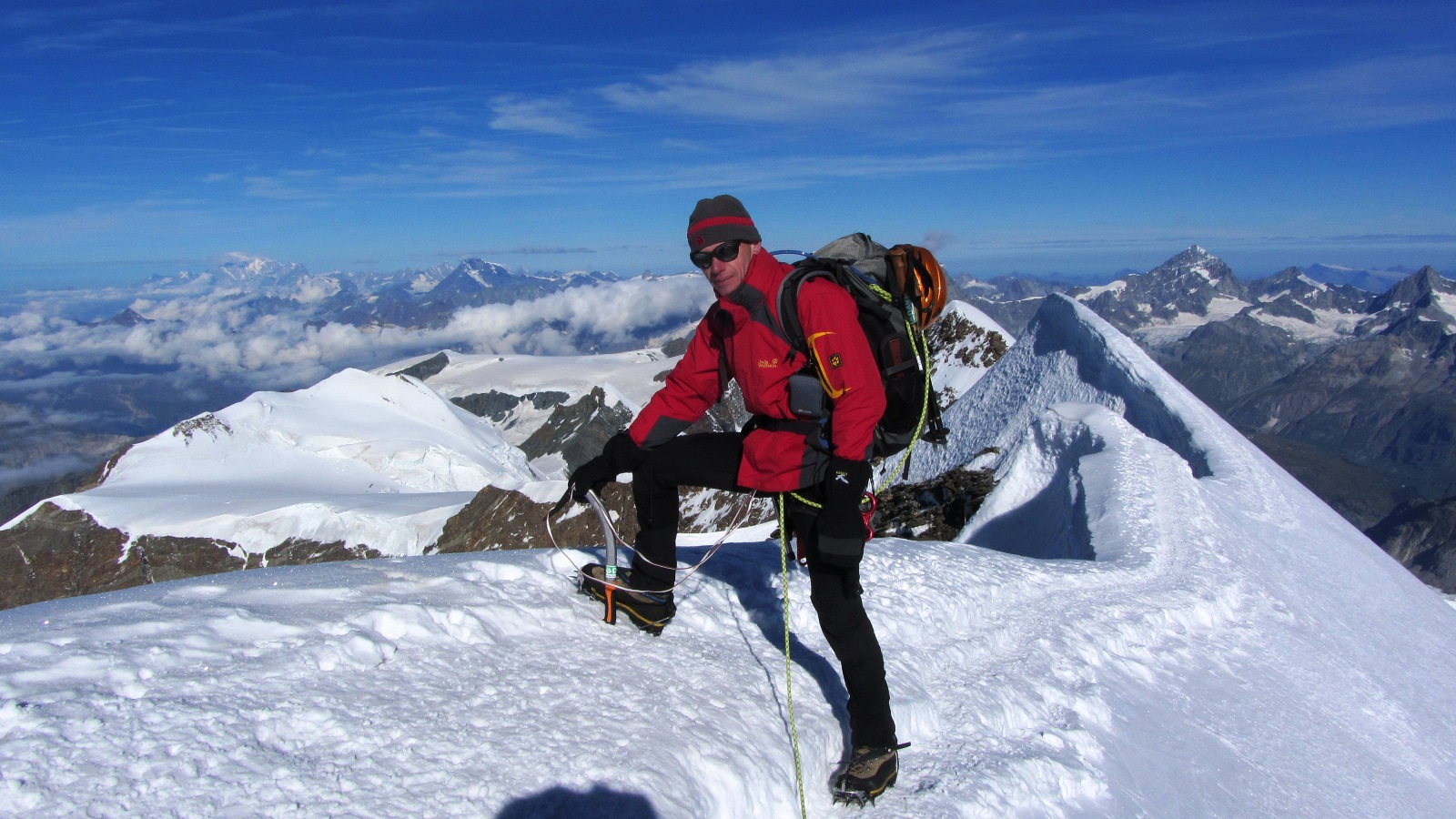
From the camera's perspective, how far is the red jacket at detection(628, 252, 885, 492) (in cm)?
449

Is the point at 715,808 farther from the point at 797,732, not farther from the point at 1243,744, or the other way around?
the point at 1243,744

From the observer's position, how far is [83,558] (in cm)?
10806

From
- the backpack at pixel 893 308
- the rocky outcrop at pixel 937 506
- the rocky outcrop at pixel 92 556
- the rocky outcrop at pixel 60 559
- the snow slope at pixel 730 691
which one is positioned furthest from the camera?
the rocky outcrop at pixel 60 559

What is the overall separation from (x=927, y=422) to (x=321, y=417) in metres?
166

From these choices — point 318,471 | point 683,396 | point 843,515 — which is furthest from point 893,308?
point 318,471

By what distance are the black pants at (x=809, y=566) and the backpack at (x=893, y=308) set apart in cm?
85

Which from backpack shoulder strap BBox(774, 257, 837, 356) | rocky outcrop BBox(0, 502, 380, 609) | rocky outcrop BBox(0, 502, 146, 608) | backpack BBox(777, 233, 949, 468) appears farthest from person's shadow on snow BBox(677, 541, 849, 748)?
rocky outcrop BBox(0, 502, 146, 608)

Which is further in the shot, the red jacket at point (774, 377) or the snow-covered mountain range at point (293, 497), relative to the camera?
the snow-covered mountain range at point (293, 497)

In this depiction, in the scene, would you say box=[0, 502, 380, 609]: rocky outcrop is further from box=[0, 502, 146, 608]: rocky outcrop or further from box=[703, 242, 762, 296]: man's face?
box=[703, 242, 762, 296]: man's face

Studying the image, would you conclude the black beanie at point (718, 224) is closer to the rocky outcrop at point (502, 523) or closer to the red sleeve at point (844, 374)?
the red sleeve at point (844, 374)

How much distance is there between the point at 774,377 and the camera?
4.84m

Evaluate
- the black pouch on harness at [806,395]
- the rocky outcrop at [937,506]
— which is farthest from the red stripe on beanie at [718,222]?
the rocky outcrop at [937,506]

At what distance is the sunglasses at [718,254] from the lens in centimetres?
477

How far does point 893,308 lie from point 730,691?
2588 mm
